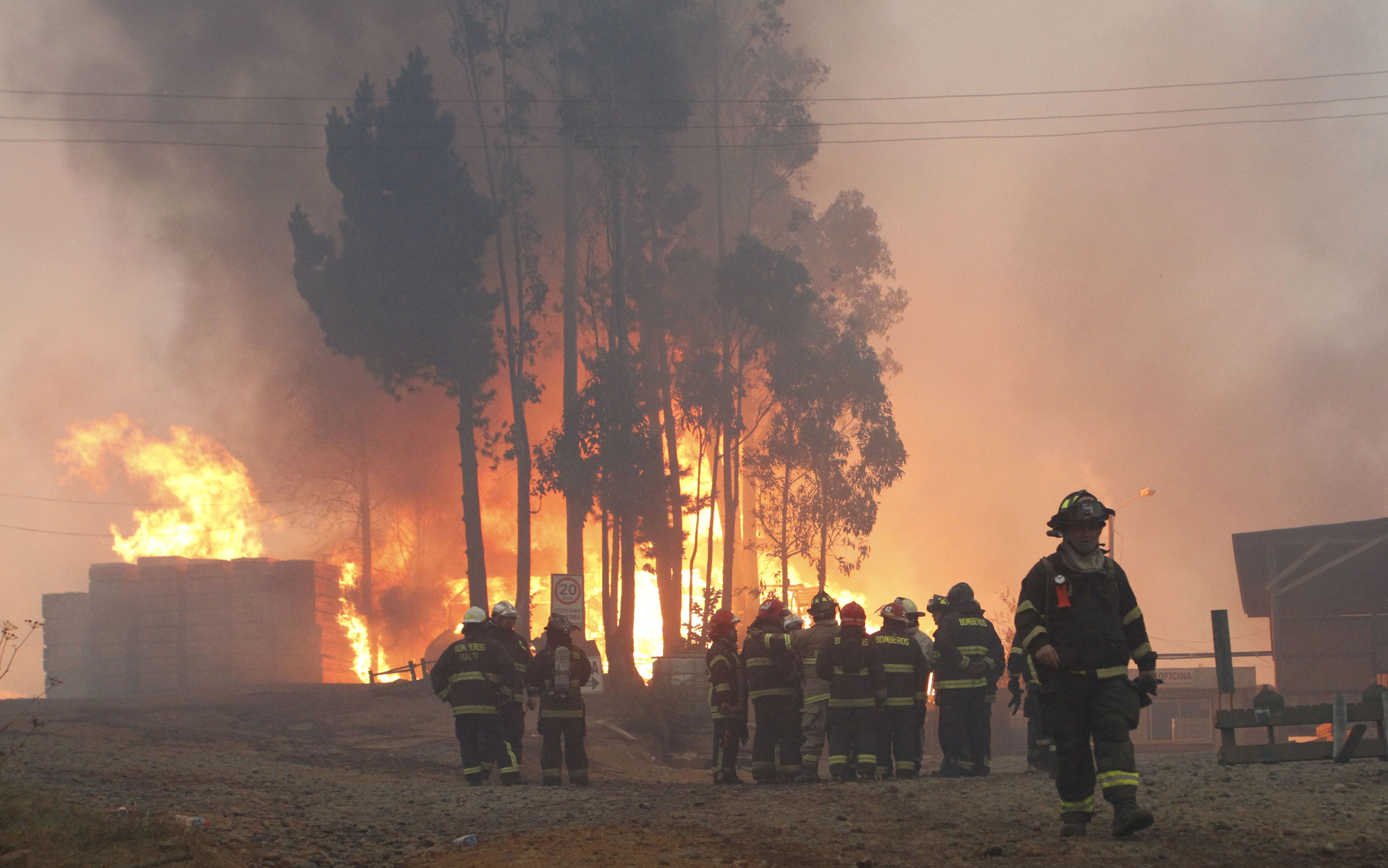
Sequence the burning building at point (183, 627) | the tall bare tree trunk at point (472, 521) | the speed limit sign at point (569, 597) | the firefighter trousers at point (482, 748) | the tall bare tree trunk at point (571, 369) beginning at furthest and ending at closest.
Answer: the burning building at point (183, 627), the tall bare tree trunk at point (571, 369), the tall bare tree trunk at point (472, 521), the speed limit sign at point (569, 597), the firefighter trousers at point (482, 748)

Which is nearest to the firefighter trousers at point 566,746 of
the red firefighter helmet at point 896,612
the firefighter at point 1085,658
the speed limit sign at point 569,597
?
the red firefighter helmet at point 896,612

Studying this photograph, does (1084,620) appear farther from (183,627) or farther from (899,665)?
(183,627)

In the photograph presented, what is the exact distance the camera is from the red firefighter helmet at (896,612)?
41.6 feet

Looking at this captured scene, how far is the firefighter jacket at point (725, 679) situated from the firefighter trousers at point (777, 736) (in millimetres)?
405

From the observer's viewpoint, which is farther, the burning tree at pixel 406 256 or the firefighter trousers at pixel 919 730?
the burning tree at pixel 406 256

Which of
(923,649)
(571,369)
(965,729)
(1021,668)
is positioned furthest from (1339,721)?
(571,369)

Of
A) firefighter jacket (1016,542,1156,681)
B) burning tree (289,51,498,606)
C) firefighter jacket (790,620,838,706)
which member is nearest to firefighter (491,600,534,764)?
firefighter jacket (790,620,838,706)

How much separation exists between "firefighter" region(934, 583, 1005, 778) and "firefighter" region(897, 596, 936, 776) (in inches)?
5.2

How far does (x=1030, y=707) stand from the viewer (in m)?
12.3

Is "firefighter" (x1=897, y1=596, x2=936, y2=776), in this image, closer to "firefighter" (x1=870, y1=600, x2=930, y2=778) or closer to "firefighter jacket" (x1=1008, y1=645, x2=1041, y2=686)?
"firefighter" (x1=870, y1=600, x2=930, y2=778)

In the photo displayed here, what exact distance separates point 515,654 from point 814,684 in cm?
324

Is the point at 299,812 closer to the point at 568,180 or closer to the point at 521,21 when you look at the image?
the point at 568,180

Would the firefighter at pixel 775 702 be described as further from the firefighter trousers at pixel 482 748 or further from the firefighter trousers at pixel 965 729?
the firefighter trousers at pixel 482 748

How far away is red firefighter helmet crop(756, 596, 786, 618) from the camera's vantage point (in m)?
13.0
